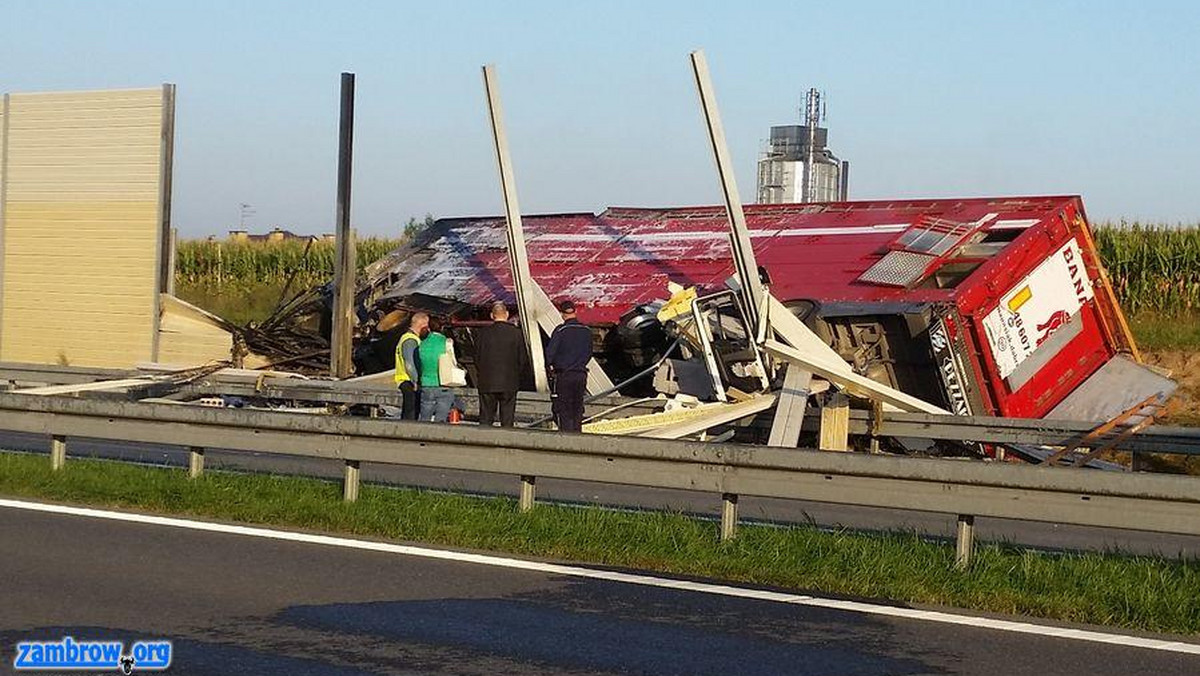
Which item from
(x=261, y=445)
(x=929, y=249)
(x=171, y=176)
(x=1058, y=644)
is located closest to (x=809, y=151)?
(x=171, y=176)

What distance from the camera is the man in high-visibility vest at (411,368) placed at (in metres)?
17.5

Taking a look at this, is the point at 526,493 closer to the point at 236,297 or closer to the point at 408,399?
the point at 408,399

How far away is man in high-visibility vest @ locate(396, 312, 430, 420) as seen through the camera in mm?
17531

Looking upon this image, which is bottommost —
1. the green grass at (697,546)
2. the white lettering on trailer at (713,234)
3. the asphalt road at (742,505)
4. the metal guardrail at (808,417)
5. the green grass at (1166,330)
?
the asphalt road at (742,505)

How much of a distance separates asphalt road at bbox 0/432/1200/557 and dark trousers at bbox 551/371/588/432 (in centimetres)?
99

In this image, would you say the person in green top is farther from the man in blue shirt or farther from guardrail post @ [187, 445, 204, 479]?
guardrail post @ [187, 445, 204, 479]

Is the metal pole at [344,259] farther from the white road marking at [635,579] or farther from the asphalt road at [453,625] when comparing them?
the asphalt road at [453,625]

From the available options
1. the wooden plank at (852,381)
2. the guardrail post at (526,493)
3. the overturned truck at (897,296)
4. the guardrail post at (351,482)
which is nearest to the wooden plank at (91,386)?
the overturned truck at (897,296)

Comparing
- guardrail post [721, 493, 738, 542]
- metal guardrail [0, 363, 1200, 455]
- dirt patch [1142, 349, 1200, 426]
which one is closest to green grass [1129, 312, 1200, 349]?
dirt patch [1142, 349, 1200, 426]

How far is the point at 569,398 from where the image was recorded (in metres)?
16.5

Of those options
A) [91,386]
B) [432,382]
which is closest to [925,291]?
[432,382]

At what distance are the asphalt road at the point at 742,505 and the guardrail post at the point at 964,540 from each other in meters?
1.49

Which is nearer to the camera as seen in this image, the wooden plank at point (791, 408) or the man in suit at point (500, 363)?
the wooden plank at point (791, 408)

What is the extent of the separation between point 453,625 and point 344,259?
16.6 meters
